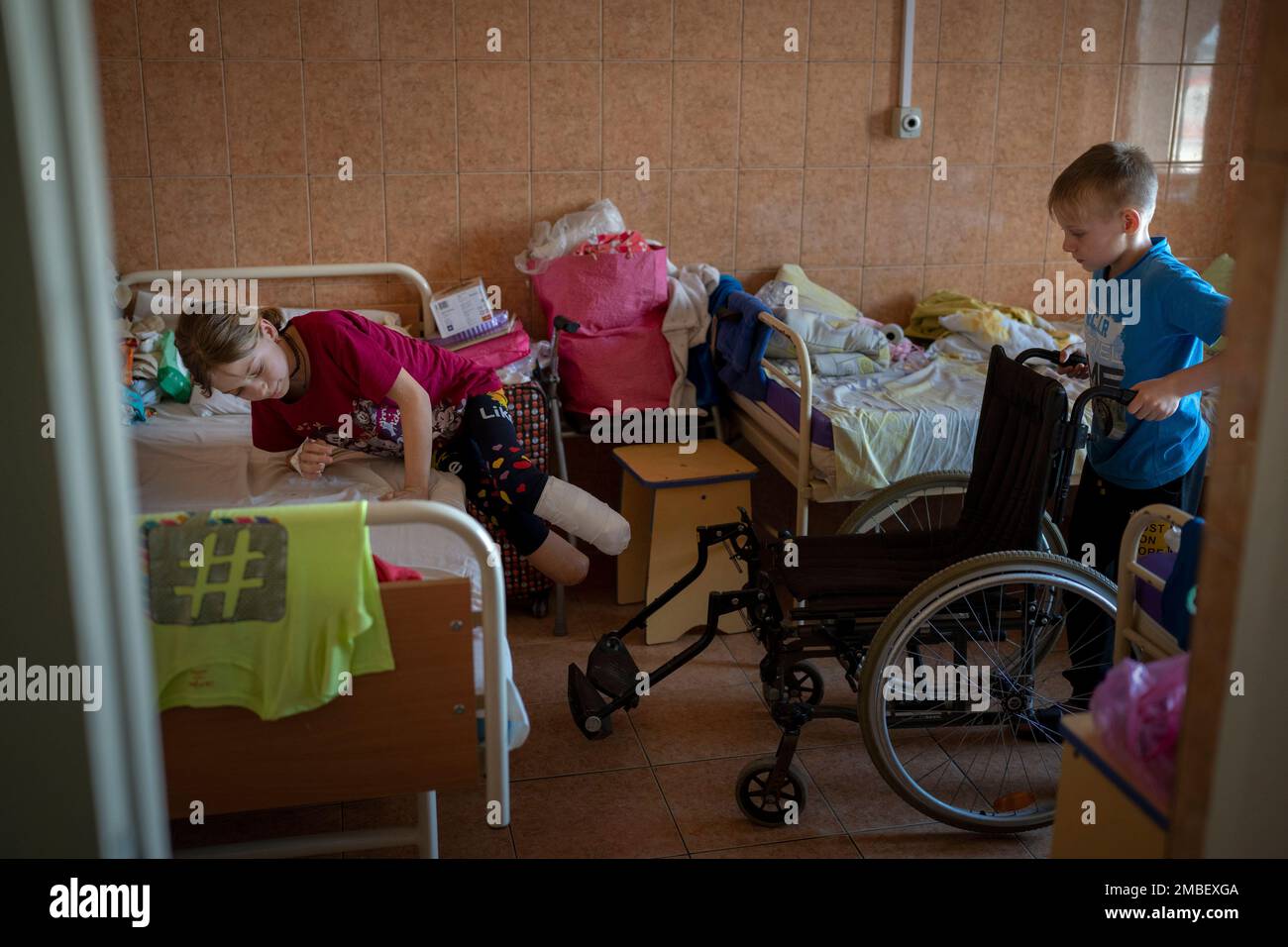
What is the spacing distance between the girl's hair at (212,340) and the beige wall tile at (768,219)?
1874 mm

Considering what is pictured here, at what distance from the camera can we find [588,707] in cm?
254

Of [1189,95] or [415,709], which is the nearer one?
[415,709]

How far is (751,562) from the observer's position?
2.54 metres

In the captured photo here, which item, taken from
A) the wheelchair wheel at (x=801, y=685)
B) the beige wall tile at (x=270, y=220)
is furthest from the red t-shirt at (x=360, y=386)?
the wheelchair wheel at (x=801, y=685)

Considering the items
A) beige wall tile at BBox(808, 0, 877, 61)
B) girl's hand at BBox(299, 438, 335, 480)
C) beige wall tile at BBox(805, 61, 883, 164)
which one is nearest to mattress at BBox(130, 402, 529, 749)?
girl's hand at BBox(299, 438, 335, 480)

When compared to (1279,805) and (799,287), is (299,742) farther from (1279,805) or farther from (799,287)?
(799,287)

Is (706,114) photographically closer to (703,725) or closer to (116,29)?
(116,29)

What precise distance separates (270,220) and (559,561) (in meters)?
1.43

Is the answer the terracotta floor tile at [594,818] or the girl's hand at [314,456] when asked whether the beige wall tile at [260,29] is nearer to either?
the girl's hand at [314,456]

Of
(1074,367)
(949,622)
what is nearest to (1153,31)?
(1074,367)

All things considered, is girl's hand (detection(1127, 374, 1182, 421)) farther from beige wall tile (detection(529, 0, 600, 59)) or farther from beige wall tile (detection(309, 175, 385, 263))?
beige wall tile (detection(309, 175, 385, 263))

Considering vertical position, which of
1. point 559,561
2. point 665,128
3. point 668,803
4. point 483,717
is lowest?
point 668,803
